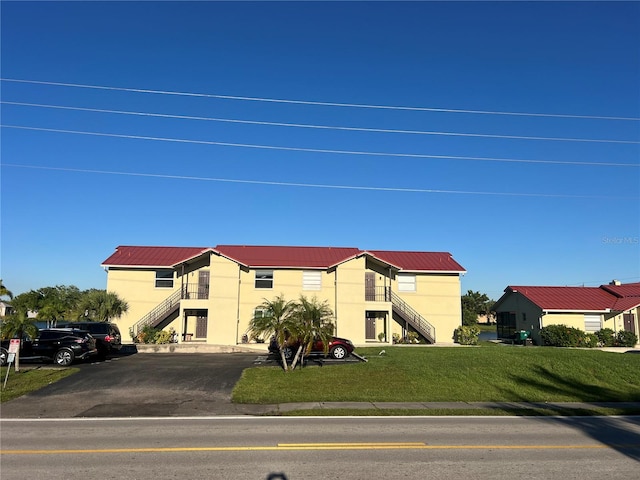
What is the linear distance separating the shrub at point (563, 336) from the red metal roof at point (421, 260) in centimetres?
784

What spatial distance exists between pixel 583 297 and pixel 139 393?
3569 centimetres

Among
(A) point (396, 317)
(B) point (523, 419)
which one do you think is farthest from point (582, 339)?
(B) point (523, 419)

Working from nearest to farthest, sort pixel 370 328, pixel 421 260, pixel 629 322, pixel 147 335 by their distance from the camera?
pixel 147 335 < pixel 370 328 < pixel 629 322 < pixel 421 260

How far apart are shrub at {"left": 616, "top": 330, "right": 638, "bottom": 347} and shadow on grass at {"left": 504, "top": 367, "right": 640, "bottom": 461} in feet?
67.4

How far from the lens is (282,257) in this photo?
3384cm

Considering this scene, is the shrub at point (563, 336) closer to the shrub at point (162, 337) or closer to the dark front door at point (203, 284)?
the dark front door at point (203, 284)

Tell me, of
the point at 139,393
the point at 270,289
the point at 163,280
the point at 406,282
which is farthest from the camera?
the point at 406,282

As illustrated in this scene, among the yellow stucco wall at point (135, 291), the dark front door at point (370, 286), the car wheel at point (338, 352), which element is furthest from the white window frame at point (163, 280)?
the car wheel at point (338, 352)

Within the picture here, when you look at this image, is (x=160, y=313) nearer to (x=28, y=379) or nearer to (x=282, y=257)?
(x=282, y=257)

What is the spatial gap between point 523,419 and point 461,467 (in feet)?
17.3

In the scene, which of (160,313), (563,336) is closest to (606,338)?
(563,336)

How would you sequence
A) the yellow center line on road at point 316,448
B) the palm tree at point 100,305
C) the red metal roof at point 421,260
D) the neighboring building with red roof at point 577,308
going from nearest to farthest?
the yellow center line on road at point 316,448, the palm tree at point 100,305, the red metal roof at point 421,260, the neighboring building with red roof at point 577,308

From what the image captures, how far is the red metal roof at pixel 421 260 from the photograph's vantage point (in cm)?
3425

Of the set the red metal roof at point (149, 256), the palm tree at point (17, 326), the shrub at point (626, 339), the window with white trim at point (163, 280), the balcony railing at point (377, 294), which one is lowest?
the shrub at point (626, 339)
